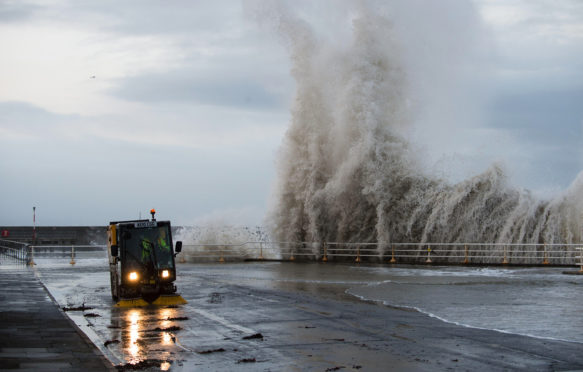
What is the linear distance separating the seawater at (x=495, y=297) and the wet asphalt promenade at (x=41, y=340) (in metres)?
6.56

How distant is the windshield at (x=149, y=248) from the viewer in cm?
1661

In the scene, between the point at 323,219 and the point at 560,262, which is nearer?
the point at 560,262

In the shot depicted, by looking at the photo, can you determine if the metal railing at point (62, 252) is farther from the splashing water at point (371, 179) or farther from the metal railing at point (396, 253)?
the splashing water at point (371, 179)

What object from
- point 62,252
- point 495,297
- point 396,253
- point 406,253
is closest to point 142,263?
point 495,297

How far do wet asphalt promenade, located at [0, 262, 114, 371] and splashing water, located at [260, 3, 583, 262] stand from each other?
20.4 metres

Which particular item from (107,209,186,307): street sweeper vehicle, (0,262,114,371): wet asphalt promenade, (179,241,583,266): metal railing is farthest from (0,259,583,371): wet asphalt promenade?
(179,241,583,266): metal railing

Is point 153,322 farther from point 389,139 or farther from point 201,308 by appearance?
point 389,139

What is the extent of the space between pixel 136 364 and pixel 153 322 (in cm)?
442

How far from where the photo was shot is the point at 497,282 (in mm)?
21016

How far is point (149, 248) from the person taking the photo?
16.7 meters

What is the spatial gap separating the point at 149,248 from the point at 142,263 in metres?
0.39

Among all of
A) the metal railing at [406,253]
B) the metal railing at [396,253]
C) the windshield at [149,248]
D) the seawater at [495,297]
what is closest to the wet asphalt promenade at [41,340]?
the windshield at [149,248]

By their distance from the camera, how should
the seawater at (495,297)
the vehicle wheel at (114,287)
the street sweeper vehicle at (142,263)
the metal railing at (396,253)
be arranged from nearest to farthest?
the seawater at (495,297) < the street sweeper vehicle at (142,263) < the vehicle wheel at (114,287) < the metal railing at (396,253)

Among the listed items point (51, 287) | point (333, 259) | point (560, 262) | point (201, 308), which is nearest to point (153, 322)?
point (201, 308)
